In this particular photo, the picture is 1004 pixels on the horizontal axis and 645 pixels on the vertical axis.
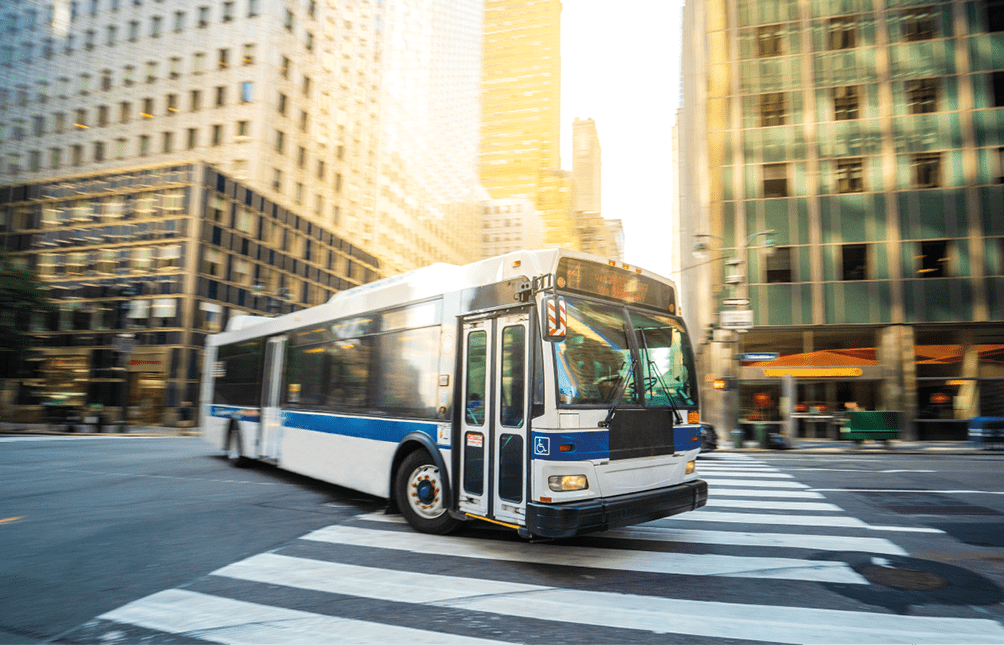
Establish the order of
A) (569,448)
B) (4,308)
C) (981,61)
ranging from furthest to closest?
1. (4,308)
2. (981,61)
3. (569,448)

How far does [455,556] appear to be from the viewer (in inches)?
223

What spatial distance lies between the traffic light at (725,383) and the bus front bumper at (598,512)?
1583 centimetres

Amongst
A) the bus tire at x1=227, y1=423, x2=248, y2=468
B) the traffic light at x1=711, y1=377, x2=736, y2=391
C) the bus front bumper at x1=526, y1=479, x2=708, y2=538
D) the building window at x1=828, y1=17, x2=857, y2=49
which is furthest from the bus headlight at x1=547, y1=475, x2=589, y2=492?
the building window at x1=828, y1=17, x2=857, y2=49

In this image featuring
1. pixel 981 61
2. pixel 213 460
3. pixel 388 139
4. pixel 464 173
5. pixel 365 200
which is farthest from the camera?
pixel 464 173

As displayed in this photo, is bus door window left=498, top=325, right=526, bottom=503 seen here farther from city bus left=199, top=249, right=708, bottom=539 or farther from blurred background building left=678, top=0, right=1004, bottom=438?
blurred background building left=678, top=0, right=1004, bottom=438

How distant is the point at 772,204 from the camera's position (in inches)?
1028

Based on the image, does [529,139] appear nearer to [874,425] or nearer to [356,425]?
[874,425]

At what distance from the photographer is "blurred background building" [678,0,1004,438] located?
24.2 meters

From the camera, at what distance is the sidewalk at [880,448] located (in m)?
18.7

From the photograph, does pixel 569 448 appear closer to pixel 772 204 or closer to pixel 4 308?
pixel 772 204

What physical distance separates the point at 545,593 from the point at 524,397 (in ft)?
5.47

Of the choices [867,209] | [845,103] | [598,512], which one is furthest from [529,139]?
[598,512]

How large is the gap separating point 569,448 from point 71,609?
404 centimetres

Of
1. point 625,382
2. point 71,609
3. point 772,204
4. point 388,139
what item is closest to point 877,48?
Result: point 772,204
